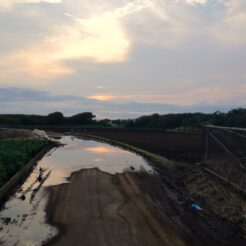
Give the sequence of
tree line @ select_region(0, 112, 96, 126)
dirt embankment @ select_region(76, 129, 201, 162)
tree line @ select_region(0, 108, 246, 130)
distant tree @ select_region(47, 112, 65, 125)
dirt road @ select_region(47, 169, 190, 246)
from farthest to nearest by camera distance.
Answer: distant tree @ select_region(47, 112, 65, 125) < tree line @ select_region(0, 112, 96, 126) < tree line @ select_region(0, 108, 246, 130) < dirt embankment @ select_region(76, 129, 201, 162) < dirt road @ select_region(47, 169, 190, 246)

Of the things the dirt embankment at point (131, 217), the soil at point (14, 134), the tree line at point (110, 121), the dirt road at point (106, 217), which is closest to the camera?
the dirt road at point (106, 217)

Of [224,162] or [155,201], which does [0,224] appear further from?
[224,162]

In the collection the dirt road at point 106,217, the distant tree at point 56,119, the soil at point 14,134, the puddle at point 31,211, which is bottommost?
the puddle at point 31,211

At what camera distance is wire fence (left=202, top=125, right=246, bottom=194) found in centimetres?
1473

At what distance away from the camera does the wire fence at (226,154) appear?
48.3 feet

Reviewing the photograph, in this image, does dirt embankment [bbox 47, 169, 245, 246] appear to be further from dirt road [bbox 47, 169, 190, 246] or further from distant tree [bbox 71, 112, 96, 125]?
distant tree [bbox 71, 112, 96, 125]

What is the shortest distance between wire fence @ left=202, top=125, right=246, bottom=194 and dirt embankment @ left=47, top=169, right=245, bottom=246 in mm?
1657

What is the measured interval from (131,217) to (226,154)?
6889mm

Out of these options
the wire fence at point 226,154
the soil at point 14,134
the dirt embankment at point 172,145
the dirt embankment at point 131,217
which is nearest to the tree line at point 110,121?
the dirt embankment at point 172,145

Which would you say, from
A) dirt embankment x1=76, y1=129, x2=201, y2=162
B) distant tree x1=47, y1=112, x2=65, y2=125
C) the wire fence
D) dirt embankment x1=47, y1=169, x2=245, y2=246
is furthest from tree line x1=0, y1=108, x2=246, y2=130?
dirt embankment x1=47, y1=169, x2=245, y2=246

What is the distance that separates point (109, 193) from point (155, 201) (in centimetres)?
186

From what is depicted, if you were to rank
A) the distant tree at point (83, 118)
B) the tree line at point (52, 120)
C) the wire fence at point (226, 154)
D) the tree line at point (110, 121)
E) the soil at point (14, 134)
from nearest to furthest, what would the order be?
1. the wire fence at point (226, 154)
2. the soil at point (14, 134)
3. the tree line at point (110, 121)
4. the tree line at point (52, 120)
5. the distant tree at point (83, 118)

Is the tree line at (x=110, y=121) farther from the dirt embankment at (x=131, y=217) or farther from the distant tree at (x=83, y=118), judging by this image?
the dirt embankment at (x=131, y=217)

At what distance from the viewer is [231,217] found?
11.9 metres
